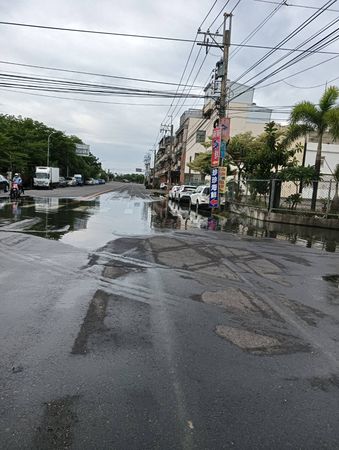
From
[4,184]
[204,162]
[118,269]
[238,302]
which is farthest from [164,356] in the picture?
[204,162]

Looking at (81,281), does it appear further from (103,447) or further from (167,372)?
(103,447)

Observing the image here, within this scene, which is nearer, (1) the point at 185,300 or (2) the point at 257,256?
(1) the point at 185,300

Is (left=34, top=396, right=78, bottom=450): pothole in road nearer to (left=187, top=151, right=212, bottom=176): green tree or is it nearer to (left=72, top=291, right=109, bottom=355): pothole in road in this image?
(left=72, top=291, right=109, bottom=355): pothole in road

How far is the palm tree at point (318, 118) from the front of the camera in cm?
2081

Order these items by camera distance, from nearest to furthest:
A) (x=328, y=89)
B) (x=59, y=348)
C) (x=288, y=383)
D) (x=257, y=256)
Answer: (x=288, y=383)
(x=59, y=348)
(x=257, y=256)
(x=328, y=89)

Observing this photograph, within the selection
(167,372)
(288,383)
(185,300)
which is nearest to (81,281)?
(185,300)

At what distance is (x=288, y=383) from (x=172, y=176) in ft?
275

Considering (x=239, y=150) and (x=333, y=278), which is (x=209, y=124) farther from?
(x=333, y=278)

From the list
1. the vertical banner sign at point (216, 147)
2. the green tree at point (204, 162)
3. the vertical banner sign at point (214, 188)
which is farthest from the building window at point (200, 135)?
the vertical banner sign at point (216, 147)

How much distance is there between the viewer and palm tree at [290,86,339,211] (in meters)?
20.8

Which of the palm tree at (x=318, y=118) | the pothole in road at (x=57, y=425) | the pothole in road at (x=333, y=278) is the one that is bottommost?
the pothole in road at (x=333, y=278)

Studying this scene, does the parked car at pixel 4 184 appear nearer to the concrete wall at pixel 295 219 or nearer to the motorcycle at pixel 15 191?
the motorcycle at pixel 15 191

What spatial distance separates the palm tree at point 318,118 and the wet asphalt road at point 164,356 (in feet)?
Answer: 45.9

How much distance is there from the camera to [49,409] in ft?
10.8
